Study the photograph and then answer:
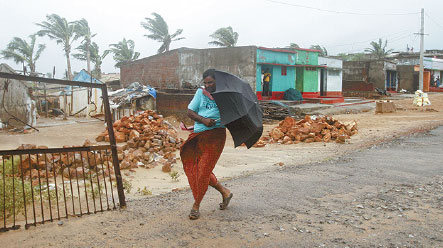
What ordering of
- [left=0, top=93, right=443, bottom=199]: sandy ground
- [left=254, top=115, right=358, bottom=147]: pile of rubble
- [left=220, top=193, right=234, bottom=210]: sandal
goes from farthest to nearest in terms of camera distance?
[left=254, top=115, right=358, bottom=147]: pile of rubble, [left=0, top=93, right=443, bottom=199]: sandy ground, [left=220, top=193, right=234, bottom=210]: sandal

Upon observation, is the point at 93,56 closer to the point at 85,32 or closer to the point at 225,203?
the point at 85,32

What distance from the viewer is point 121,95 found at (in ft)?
60.5

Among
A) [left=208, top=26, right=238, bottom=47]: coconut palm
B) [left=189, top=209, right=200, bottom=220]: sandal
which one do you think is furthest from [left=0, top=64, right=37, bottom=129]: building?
[left=208, top=26, right=238, bottom=47]: coconut palm

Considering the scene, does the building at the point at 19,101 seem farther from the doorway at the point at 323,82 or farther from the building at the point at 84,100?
the doorway at the point at 323,82

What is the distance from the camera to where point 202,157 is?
3885mm

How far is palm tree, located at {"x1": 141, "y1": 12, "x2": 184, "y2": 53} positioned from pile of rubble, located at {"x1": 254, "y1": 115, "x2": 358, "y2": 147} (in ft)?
94.0

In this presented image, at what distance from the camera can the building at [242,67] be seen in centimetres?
2141

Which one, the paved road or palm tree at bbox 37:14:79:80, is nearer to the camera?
the paved road

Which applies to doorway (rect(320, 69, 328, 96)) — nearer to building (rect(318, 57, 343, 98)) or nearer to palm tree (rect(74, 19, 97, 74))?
building (rect(318, 57, 343, 98))

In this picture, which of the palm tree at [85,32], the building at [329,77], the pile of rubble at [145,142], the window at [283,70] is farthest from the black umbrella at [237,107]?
the palm tree at [85,32]

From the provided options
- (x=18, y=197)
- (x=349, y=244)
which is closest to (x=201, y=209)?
(x=349, y=244)

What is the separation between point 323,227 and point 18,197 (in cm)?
321

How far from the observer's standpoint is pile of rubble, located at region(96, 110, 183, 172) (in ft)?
25.8

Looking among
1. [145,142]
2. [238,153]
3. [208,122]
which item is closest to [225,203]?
[208,122]
